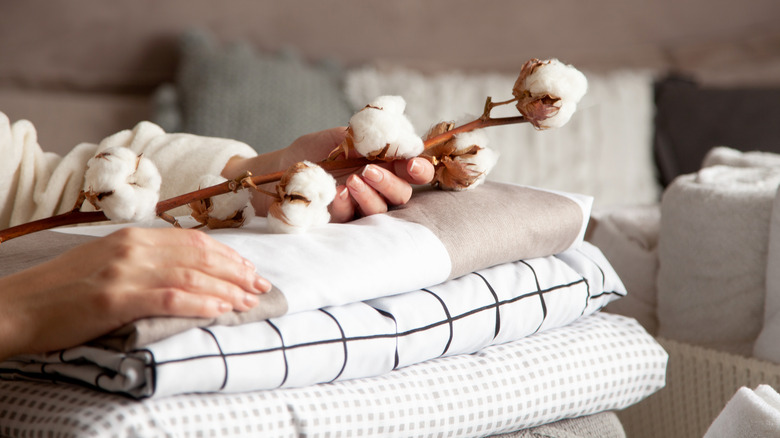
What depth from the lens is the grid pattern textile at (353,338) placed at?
18.4 inches

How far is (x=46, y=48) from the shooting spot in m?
1.79

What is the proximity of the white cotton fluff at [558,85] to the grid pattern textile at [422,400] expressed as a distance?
22 cm

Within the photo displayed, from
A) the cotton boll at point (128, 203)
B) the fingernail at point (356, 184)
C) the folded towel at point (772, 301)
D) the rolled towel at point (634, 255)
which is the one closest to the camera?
the cotton boll at point (128, 203)

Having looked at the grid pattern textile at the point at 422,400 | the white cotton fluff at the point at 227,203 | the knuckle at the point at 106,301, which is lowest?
the grid pattern textile at the point at 422,400

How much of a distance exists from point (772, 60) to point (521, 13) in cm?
75

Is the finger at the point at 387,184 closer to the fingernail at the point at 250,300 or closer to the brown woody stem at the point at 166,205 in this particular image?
the brown woody stem at the point at 166,205

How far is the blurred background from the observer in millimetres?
→ 1753

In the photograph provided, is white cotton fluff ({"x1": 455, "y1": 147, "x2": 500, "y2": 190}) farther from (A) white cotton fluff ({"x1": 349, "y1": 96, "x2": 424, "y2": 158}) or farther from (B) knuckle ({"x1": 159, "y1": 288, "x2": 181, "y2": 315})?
(B) knuckle ({"x1": 159, "y1": 288, "x2": 181, "y2": 315})

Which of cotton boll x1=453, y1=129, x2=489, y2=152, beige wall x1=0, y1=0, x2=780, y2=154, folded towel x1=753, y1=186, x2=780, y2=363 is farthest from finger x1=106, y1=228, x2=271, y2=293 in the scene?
beige wall x1=0, y1=0, x2=780, y2=154

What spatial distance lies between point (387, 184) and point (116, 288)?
286 mm

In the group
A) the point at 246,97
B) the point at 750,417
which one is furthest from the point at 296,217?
the point at 246,97

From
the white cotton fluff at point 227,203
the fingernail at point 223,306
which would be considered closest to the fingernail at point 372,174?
the white cotton fluff at point 227,203

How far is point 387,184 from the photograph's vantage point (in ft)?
2.21

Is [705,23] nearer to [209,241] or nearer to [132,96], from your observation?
[132,96]
